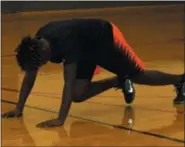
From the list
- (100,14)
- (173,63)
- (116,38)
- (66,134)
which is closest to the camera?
(66,134)

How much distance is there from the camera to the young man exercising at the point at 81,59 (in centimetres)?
346

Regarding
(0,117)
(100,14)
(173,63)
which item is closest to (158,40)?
(173,63)

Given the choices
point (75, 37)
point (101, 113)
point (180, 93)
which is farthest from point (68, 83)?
point (180, 93)

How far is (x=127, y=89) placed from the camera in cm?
412

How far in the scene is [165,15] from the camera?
1181 centimetres

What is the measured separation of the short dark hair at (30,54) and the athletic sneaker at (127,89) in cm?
82

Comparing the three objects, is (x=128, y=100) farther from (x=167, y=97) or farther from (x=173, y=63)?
(x=173, y=63)

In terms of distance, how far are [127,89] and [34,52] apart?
950 mm

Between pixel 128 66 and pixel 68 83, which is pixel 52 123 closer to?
pixel 68 83

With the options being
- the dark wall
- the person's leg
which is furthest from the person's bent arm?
the dark wall

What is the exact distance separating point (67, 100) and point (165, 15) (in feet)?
28.3

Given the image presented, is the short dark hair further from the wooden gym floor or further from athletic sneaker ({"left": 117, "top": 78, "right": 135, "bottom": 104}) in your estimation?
athletic sneaker ({"left": 117, "top": 78, "right": 135, "bottom": 104})

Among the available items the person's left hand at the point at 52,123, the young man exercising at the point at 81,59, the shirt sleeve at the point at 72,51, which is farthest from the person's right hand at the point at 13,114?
the shirt sleeve at the point at 72,51

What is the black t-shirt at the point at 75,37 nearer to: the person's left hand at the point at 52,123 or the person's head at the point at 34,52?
the person's head at the point at 34,52
